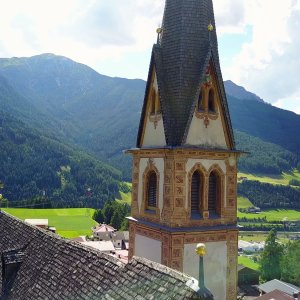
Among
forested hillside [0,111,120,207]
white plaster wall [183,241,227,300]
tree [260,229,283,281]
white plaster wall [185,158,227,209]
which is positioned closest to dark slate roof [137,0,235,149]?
white plaster wall [185,158,227,209]

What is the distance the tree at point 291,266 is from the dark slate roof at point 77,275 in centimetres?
6955

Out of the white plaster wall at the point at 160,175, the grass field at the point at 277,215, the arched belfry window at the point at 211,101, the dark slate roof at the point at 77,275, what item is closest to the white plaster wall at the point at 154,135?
the white plaster wall at the point at 160,175

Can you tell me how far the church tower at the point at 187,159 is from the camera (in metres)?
16.5

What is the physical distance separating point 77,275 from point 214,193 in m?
7.58

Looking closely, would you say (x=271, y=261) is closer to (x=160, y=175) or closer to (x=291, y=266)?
(x=291, y=266)

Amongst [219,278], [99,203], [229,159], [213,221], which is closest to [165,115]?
[229,159]

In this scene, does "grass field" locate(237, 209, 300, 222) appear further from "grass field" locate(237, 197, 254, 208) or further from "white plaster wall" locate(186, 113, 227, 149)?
"white plaster wall" locate(186, 113, 227, 149)

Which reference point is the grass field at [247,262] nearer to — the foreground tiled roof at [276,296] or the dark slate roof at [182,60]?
the foreground tiled roof at [276,296]

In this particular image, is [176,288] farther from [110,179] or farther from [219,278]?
[110,179]

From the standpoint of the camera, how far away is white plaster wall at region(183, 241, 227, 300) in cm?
1636

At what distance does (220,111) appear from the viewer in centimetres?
1791

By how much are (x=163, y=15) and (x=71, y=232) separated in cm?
8088

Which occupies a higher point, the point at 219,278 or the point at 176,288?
the point at 176,288

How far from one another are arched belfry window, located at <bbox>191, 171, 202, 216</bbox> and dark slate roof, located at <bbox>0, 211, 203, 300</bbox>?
17.3 ft
